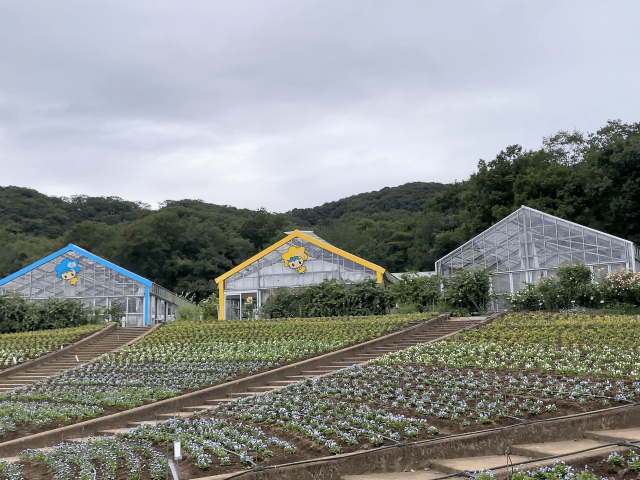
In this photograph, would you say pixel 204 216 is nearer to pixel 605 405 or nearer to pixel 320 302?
pixel 320 302

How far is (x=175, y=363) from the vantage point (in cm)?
1920

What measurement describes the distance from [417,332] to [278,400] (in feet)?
34.8

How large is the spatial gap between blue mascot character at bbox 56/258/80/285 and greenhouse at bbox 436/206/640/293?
21.5 metres

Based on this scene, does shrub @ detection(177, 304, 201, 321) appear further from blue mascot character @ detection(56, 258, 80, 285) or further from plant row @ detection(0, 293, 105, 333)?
blue mascot character @ detection(56, 258, 80, 285)

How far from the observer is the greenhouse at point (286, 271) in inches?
1335

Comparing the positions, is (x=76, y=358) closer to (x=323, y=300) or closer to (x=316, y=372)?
(x=316, y=372)

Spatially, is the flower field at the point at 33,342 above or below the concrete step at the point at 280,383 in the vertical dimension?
above

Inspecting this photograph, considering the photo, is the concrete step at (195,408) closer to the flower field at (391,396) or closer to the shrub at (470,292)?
the flower field at (391,396)

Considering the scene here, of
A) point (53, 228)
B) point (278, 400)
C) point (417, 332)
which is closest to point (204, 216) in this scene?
point (53, 228)

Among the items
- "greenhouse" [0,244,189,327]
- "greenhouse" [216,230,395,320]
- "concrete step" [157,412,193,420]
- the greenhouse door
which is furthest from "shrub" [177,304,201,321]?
"concrete step" [157,412,193,420]

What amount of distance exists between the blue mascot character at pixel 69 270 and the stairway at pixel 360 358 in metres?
23.4

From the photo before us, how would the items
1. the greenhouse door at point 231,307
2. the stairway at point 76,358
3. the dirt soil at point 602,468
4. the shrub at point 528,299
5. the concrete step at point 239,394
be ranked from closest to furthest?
the dirt soil at point 602,468, the concrete step at point 239,394, the stairway at point 76,358, the shrub at point 528,299, the greenhouse door at point 231,307

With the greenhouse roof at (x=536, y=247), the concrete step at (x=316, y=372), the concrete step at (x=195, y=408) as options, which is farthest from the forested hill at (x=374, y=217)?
the concrete step at (x=195, y=408)

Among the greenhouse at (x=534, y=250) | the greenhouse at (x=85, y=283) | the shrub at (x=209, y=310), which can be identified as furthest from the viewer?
the greenhouse at (x=85, y=283)
